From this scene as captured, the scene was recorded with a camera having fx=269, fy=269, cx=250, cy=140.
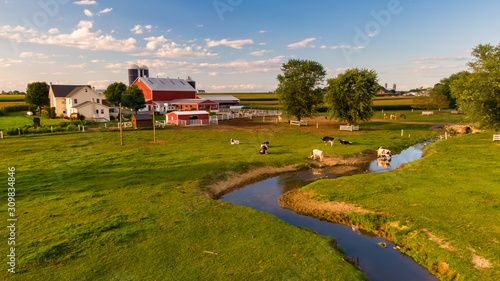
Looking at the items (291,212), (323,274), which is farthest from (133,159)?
(323,274)

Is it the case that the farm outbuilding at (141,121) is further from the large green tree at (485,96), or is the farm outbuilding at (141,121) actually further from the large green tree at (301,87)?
the large green tree at (485,96)

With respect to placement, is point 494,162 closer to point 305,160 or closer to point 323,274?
point 305,160

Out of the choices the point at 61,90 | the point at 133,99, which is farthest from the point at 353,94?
the point at 61,90

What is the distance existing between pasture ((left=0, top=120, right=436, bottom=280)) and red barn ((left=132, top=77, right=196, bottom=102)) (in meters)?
58.6

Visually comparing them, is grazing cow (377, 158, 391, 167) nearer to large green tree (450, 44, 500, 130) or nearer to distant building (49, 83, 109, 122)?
A: large green tree (450, 44, 500, 130)

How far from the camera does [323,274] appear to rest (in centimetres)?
982

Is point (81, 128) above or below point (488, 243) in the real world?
above

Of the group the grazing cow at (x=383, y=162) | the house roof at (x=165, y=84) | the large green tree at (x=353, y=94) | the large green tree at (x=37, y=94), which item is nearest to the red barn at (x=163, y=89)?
the house roof at (x=165, y=84)

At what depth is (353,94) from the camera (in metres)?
48.5

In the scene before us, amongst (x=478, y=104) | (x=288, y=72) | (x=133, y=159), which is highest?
(x=288, y=72)

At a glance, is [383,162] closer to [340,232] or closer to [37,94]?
[340,232]

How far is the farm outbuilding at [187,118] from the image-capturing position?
5300 centimetres

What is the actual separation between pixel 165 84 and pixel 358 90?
62.8 metres

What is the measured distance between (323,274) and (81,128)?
47.4 metres
